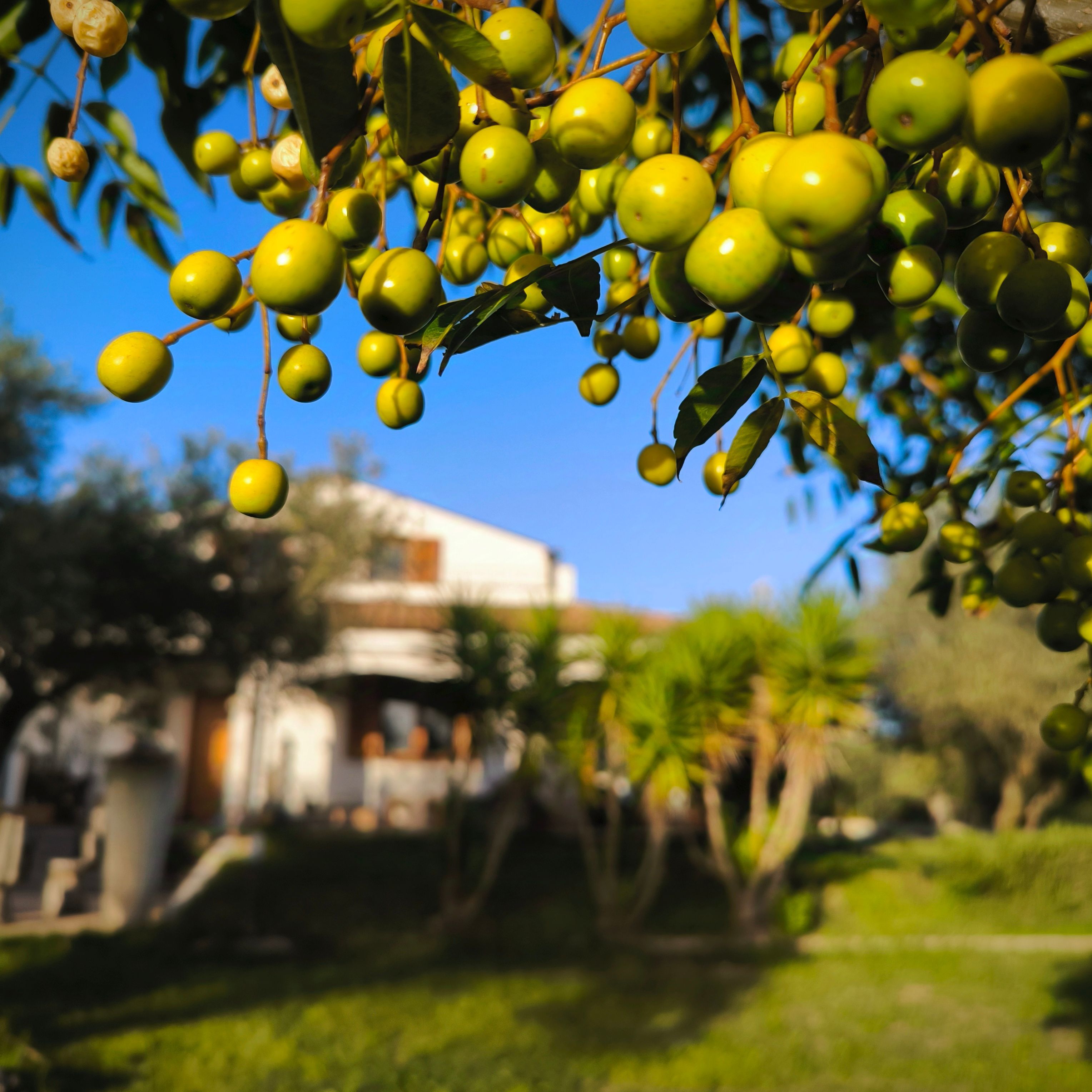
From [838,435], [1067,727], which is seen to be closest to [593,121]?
[838,435]

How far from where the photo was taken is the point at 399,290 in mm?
812

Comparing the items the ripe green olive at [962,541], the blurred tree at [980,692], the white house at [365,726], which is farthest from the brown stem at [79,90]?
the blurred tree at [980,692]

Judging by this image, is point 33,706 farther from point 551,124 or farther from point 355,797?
point 551,124

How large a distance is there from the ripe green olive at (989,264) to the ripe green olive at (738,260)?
210 millimetres

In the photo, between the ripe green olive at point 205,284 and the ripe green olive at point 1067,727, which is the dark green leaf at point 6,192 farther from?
the ripe green olive at point 1067,727

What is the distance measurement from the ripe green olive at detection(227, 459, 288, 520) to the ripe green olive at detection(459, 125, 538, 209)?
36 centimetres

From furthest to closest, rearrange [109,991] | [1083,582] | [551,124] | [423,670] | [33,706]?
[423,670] → [33,706] → [109,991] → [1083,582] → [551,124]

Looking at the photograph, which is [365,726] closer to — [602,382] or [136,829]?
[136,829]

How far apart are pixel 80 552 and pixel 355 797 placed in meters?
9.94

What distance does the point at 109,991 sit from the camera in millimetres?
6703

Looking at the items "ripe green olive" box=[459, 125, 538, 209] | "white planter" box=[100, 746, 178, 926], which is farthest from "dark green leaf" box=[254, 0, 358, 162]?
"white planter" box=[100, 746, 178, 926]

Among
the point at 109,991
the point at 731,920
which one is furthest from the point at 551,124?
the point at 731,920

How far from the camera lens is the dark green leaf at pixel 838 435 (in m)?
0.84

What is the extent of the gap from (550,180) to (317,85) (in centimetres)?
31
